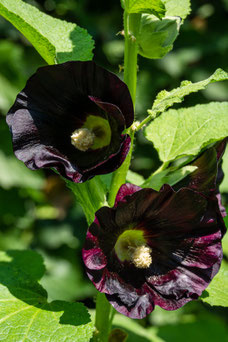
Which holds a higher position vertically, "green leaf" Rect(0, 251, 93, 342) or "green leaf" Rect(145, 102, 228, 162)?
"green leaf" Rect(145, 102, 228, 162)

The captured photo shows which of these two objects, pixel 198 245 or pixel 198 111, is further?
pixel 198 111

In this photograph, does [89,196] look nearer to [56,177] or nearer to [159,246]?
[159,246]

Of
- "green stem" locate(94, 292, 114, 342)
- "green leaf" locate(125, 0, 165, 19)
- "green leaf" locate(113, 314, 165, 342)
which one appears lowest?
"green leaf" locate(113, 314, 165, 342)

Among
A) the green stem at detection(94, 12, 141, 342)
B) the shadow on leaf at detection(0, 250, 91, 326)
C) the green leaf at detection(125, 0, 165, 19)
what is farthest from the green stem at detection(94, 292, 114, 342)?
the green leaf at detection(125, 0, 165, 19)

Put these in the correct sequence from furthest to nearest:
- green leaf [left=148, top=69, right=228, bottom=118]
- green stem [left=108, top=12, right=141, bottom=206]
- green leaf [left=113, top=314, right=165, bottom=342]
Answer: green leaf [left=113, top=314, right=165, bottom=342], green stem [left=108, top=12, right=141, bottom=206], green leaf [left=148, top=69, right=228, bottom=118]

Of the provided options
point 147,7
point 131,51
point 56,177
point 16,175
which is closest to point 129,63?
point 131,51

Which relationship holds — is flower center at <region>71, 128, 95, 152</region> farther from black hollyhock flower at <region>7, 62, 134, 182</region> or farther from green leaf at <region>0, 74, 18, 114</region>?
green leaf at <region>0, 74, 18, 114</region>

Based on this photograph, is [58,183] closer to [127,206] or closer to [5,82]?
[5,82]

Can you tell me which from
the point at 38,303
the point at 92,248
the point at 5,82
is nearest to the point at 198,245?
the point at 92,248
